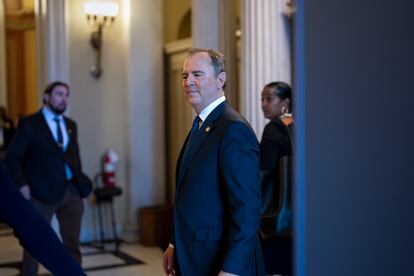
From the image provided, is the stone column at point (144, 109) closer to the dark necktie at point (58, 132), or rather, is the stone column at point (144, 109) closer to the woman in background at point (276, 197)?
the dark necktie at point (58, 132)

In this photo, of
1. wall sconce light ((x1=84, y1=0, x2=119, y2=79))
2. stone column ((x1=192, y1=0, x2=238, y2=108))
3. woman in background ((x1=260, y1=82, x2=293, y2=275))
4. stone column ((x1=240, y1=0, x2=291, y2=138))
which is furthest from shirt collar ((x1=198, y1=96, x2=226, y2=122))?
wall sconce light ((x1=84, y1=0, x2=119, y2=79))

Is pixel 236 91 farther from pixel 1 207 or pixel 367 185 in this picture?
pixel 1 207

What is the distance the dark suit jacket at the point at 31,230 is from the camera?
135 cm

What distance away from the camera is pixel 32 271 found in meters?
5.00

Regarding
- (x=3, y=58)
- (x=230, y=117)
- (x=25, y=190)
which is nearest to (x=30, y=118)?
(x=25, y=190)

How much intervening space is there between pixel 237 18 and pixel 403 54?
4.29 metres

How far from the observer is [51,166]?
198 inches

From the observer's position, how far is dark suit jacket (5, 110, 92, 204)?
194 inches

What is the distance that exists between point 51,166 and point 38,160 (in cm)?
12

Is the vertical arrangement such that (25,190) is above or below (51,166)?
below

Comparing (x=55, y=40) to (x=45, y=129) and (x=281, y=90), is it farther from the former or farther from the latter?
(x=281, y=90)

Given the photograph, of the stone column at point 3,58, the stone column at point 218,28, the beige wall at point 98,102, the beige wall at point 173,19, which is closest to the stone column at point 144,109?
the beige wall at point 98,102

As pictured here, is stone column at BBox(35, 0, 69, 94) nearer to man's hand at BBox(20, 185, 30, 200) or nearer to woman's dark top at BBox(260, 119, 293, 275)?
man's hand at BBox(20, 185, 30, 200)

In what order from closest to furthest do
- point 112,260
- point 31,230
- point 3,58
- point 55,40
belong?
point 31,230
point 112,260
point 55,40
point 3,58
